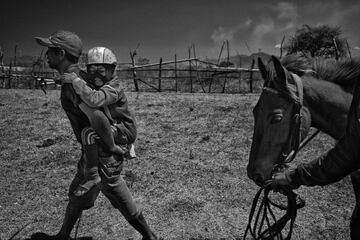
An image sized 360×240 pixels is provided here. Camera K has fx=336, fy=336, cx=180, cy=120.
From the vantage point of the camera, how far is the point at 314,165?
6.21 feet

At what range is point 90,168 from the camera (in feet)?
9.53

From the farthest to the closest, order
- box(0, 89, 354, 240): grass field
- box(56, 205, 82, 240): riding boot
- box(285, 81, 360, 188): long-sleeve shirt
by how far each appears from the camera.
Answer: box(0, 89, 354, 240): grass field, box(56, 205, 82, 240): riding boot, box(285, 81, 360, 188): long-sleeve shirt

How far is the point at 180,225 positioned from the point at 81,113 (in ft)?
6.52

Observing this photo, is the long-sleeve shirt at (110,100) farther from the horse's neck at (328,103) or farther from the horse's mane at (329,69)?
the horse's neck at (328,103)

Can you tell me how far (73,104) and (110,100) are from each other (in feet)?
1.14

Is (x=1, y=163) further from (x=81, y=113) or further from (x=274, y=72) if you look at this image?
(x=274, y=72)

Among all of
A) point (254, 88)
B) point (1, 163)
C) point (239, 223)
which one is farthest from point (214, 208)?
point (254, 88)

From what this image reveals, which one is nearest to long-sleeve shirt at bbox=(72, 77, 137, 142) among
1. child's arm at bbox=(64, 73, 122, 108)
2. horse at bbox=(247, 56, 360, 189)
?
child's arm at bbox=(64, 73, 122, 108)

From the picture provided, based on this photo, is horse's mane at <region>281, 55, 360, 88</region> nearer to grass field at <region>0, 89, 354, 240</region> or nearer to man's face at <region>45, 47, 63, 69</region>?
man's face at <region>45, 47, 63, 69</region>

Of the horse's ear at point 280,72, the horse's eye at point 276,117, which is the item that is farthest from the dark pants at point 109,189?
the horse's ear at point 280,72

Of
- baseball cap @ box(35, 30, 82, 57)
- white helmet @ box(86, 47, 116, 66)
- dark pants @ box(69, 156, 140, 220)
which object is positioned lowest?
dark pants @ box(69, 156, 140, 220)

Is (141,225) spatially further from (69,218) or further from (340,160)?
(340,160)

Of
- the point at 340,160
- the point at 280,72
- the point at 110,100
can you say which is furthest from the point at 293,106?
the point at 110,100

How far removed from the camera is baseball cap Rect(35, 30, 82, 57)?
277cm
